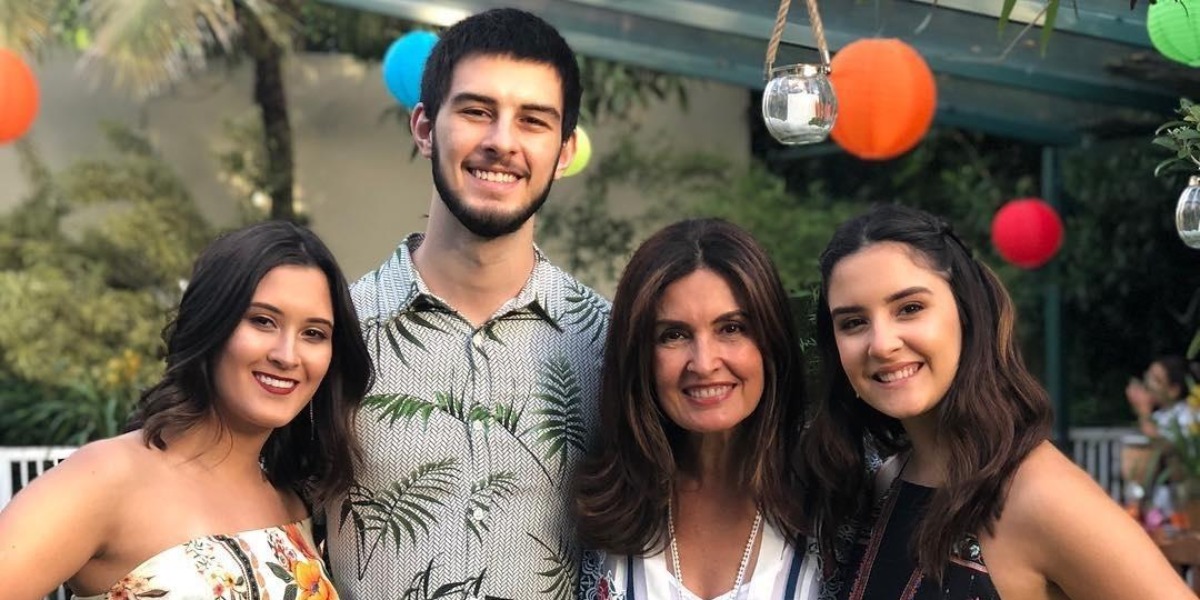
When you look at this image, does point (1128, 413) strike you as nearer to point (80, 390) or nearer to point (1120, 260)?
point (1120, 260)

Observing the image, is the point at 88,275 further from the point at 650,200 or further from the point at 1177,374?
the point at 1177,374

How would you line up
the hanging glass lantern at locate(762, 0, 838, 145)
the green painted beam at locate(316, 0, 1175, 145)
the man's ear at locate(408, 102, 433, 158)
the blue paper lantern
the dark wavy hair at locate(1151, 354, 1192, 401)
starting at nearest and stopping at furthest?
the man's ear at locate(408, 102, 433, 158) → the hanging glass lantern at locate(762, 0, 838, 145) → the blue paper lantern → the green painted beam at locate(316, 0, 1175, 145) → the dark wavy hair at locate(1151, 354, 1192, 401)

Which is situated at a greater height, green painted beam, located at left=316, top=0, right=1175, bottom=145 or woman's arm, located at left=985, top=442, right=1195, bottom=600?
green painted beam, located at left=316, top=0, right=1175, bottom=145

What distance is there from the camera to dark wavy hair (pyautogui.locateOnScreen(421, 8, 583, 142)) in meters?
2.65

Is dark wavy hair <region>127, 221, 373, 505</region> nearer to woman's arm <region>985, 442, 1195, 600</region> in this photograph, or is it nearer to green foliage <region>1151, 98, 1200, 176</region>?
woman's arm <region>985, 442, 1195, 600</region>

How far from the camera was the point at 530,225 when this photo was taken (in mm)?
2725

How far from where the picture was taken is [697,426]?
97.7 inches

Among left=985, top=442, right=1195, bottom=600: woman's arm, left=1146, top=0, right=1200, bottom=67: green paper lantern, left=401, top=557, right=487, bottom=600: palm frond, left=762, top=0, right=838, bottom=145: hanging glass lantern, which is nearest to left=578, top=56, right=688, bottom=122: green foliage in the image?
left=1146, top=0, right=1200, bottom=67: green paper lantern

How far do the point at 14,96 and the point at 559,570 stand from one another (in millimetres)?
4742

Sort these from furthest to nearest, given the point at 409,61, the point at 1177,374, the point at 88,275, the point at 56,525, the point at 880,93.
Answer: the point at 88,275 < the point at 1177,374 < the point at 409,61 < the point at 880,93 < the point at 56,525

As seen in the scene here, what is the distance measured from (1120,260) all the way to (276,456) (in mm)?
7648

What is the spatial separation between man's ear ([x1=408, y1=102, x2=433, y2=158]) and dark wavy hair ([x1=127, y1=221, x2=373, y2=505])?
1.00ft

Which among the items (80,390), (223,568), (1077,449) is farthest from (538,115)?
(1077,449)

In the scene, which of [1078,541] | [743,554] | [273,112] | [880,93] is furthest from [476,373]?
[273,112]
